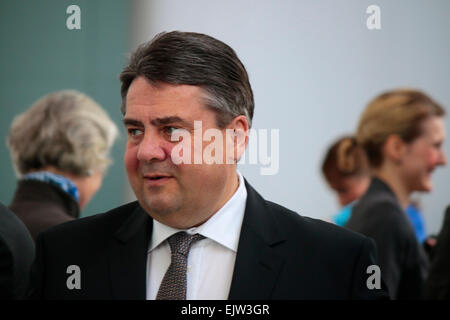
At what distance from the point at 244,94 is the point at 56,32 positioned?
999mm

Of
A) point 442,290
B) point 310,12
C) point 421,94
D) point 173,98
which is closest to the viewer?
point 173,98

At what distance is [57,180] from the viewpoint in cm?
261

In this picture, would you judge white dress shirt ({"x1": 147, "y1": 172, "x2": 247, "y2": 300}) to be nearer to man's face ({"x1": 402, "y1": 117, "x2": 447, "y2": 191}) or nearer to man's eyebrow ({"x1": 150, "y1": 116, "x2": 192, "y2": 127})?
man's eyebrow ({"x1": 150, "y1": 116, "x2": 192, "y2": 127})

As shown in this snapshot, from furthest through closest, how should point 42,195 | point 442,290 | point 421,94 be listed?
point 421,94 < point 42,195 < point 442,290

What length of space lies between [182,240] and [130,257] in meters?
0.14

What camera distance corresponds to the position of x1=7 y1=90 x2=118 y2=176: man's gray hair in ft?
8.55

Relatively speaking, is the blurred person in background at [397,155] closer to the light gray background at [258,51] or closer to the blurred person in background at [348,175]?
the light gray background at [258,51]

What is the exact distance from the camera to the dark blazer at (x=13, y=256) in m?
1.87

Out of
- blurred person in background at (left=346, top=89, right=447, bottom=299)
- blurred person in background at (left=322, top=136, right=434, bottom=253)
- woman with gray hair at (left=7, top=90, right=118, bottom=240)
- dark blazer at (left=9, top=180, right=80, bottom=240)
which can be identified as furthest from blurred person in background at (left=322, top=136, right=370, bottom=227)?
dark blazer at (left=9, top=180, right=80, bottom=240)

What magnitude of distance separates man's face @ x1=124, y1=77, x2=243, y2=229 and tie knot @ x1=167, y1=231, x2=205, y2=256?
4cm

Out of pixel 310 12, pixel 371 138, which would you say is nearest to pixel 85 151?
pixel 310 12

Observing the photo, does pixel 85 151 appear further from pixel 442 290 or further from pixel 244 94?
pixel 442 290

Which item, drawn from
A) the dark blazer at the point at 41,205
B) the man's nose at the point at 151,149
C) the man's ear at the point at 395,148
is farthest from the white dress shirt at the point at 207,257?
the man's ear at the point at 395,148

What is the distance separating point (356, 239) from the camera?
5.77 ft
